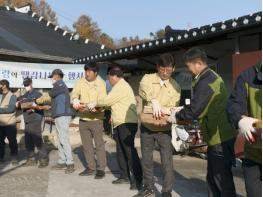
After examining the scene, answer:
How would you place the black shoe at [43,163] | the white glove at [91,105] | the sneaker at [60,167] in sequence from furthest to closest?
the black shoe at [43,163]
the sneaker at [60,167]
the white glove at [91,105]

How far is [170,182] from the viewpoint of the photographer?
5.26 m

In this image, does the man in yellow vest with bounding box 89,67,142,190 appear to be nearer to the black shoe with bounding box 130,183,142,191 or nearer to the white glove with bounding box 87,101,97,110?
the black shoe with bounding box 130,183,142,191

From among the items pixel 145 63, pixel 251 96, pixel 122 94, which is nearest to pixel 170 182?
pixel 122 94

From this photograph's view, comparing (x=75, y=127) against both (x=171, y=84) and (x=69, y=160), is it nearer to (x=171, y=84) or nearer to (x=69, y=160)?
(x=69, y=160)

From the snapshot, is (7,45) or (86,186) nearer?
(86,186)

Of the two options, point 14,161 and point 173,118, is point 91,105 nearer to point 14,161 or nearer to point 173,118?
point 173,118

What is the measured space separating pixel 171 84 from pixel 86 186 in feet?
7.21

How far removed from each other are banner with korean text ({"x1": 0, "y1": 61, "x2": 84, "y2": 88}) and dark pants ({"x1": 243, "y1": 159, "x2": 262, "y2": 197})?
9.20m

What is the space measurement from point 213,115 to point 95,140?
3.34 m

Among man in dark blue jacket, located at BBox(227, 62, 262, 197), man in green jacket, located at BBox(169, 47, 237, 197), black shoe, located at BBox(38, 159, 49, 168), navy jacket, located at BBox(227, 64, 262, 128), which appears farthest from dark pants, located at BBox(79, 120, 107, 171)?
navy jacket, located at BBox(227, 64, 262, 128)

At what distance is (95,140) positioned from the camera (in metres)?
7.19

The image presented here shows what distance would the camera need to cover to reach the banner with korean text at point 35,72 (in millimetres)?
11602

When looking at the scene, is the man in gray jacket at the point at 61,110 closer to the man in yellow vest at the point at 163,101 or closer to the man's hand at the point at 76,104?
the man's hand at the point at 76,104

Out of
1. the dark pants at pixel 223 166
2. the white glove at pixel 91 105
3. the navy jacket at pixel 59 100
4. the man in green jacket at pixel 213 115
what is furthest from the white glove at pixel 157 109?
the navy jacket at pixel 59 100
